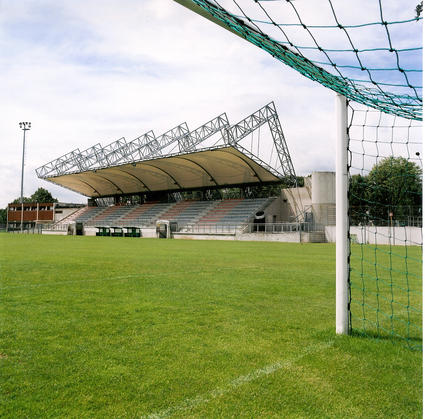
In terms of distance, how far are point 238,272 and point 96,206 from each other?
5440 cm

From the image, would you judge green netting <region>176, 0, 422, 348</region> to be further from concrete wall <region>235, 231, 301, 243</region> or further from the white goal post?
concrete wall <region>235, 231, 301, 243</region>

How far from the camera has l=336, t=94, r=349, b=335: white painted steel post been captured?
4348 mm

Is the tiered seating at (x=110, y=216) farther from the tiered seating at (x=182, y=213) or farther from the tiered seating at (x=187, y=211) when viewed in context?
the tiered seating at (x=187, y=211)

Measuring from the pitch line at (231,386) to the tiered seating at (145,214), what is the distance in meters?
43.0

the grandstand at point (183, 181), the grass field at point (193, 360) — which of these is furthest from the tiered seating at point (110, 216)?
the grass field at point (193, 360)

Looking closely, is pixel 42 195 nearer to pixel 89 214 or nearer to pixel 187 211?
pixel 89 214

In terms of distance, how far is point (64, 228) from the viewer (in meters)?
50.5

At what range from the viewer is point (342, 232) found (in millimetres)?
4359

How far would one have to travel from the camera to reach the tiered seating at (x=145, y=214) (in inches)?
1874

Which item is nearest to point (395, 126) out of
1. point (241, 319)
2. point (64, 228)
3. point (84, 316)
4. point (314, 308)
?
point (314, 308)

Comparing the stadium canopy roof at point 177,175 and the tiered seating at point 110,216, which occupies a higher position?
the stadium canopy roof at point 177,175

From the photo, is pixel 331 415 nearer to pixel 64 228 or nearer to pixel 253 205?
pixel 253 205

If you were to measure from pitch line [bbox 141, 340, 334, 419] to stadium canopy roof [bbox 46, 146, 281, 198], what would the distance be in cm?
3180

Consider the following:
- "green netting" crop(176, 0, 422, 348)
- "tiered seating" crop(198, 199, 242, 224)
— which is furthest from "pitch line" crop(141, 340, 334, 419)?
"tiered seating" crop(198, 199, 242, 224)
